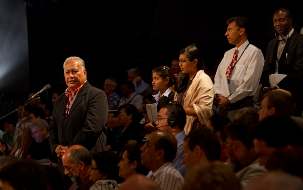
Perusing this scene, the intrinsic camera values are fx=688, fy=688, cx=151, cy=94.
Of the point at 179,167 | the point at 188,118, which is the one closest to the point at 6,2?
the point at 188,118

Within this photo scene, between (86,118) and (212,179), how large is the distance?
10.1ft

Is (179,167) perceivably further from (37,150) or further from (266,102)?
(37,150)

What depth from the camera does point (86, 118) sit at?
5.77 meters

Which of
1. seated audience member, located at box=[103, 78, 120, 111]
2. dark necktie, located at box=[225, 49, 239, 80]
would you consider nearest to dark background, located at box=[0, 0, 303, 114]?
seated audience member, located at box=[103, 78, 120, 111]

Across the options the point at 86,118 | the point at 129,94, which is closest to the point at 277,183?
the point at 86,118

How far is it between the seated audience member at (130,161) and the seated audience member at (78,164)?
16.0 inches

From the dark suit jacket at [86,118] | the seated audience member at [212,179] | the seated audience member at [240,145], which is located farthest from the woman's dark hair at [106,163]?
the seated audience member at [212,179]

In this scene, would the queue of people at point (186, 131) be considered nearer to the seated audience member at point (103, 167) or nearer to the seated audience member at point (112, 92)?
the seated audience member at point (103, 167)

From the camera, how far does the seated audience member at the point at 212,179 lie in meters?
2.79

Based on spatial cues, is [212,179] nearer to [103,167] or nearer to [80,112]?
[103,167]

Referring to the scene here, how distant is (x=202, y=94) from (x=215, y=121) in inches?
37.0

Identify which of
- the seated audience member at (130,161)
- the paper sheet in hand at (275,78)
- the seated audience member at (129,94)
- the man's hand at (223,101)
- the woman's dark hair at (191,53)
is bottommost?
the seated audience member at (129,94)

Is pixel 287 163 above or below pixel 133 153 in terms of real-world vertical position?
above

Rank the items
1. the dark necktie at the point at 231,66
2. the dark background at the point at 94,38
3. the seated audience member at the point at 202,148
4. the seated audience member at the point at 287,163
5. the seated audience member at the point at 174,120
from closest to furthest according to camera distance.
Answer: the seated audience member at the point at 287,163 < the seated audience member at the point at 202,148 < the seated audience member at the point at 174,120 < the dark necktie at the point at 231,66 < the dark background at the point at 94,38
